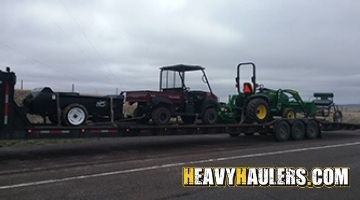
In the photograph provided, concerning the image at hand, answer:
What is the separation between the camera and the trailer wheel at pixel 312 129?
767 inches

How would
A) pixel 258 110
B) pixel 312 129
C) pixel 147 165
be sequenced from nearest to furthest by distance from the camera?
pixel 147 165 → pixel 258 110 → pixel 312 129

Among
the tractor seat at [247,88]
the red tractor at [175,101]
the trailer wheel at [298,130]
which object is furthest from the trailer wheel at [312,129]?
the red tractor at [175,101]

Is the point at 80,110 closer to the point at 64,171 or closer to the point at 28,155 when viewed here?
the point at 28,155

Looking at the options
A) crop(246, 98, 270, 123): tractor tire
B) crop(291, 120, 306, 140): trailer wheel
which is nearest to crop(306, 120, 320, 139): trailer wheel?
crop(291, 120, 306, 140): trailer wheel

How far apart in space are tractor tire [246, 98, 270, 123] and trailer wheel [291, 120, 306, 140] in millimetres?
1062

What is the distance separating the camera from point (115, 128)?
14039 millimetres

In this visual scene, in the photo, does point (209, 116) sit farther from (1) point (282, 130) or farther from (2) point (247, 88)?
(1) point (282, 130)

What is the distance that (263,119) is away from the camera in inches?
741

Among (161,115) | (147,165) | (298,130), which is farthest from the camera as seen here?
(298,130)

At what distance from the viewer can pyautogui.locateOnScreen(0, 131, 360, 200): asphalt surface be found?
8.38 m

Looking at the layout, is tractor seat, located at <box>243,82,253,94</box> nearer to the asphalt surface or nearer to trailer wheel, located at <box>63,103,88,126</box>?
the asphalt surface

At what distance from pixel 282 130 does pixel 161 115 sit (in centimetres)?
519

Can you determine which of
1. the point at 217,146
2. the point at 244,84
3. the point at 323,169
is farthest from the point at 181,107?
the point at 323,169

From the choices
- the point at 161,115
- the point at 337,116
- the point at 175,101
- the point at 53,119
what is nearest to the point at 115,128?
the point at 53,119
